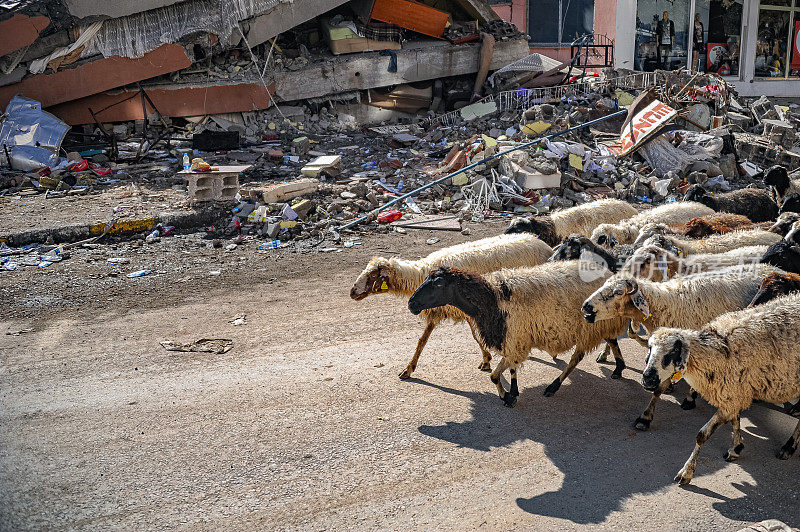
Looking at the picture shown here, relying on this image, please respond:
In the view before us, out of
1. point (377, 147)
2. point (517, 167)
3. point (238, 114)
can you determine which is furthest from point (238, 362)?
point (238, 114)

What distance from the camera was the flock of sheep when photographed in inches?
181

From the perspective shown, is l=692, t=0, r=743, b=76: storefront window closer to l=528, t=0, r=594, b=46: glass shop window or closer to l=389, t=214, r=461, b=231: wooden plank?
l=528, t=0, r=594, b=46: glass shop window

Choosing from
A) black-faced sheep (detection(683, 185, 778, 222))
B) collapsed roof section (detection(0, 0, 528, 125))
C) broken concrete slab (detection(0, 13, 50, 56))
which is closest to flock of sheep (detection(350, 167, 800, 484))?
black-faced sheep (detection(683, 185, 778, 222))

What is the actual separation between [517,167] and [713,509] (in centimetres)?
860

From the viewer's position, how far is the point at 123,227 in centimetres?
1099

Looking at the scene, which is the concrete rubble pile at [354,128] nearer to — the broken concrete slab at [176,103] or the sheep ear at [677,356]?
the broken concrete slab at [176,103]

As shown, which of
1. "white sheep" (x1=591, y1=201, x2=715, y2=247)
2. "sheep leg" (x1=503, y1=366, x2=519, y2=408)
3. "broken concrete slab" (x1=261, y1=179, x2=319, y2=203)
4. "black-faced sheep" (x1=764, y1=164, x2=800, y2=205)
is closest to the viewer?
"sheep leg" (x1=503, y1=366, x2=519, y2=408)

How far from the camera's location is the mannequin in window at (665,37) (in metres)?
20.5

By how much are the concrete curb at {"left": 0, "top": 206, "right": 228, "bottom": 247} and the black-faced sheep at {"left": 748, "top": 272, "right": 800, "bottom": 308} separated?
8635 millimetres

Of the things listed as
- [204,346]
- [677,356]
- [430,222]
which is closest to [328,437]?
[204,346]

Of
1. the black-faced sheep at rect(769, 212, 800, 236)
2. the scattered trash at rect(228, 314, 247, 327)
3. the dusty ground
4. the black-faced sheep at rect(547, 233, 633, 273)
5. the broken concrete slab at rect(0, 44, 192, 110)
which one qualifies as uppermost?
the broken concrete slab at rect(0, 44, 192, 110)

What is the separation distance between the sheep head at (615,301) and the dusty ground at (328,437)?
842mm

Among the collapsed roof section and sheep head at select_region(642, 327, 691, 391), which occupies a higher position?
the collapsed roof section

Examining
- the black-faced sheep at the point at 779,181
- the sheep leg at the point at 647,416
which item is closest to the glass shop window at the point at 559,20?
the black-faced sheep at the point at 779,181
